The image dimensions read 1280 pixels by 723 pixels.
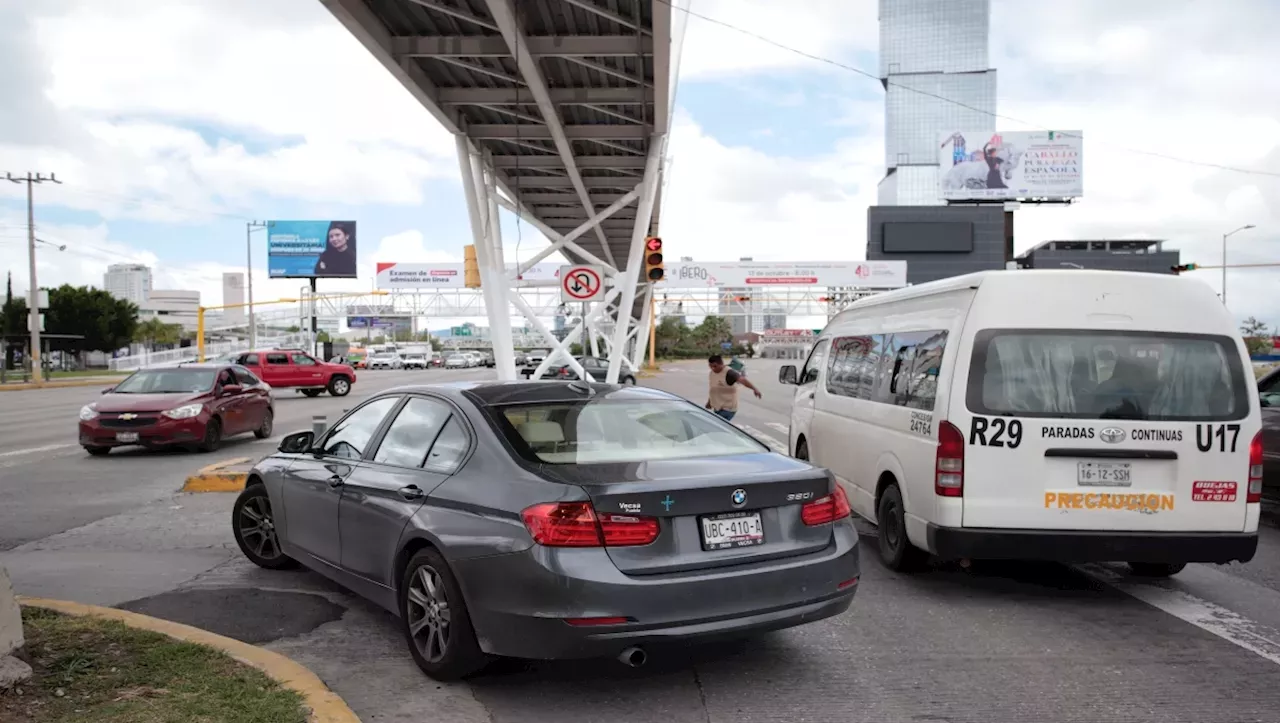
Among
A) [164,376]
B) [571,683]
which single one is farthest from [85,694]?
[164,376]

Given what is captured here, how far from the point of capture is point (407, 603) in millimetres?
4785

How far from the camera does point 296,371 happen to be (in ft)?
107

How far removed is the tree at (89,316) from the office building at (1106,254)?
296ft

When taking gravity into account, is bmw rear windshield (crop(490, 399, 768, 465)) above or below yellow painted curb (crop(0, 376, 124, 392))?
above

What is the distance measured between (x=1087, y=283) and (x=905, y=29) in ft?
691

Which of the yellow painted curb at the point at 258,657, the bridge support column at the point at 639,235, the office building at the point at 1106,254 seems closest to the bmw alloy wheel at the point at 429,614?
the yellow painted curb at the point at 258,657

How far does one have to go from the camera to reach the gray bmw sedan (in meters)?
4.13

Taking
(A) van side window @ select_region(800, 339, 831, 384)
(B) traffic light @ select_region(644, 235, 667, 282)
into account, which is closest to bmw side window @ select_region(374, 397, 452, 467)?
→ (A) van side window @ select_region(800, 339, 831, 384)

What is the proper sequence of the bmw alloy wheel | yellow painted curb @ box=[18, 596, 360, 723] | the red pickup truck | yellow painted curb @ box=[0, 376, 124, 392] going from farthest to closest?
yellow painted curb @ box=[0, 376, 124, 392], the red pickup truck, the bmw alloy wheel, yellow painted curb @ box=[18, 596, 360, 723]

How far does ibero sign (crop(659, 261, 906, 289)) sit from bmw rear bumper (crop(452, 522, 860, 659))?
67.6m

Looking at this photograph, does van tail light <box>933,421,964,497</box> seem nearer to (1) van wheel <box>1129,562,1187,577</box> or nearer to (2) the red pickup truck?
(1) van wheel <box>1129,562,1187,577</box>

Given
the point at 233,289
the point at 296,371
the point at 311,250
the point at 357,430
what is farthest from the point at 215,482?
the point at 233,289

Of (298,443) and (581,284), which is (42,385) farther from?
(298,443)

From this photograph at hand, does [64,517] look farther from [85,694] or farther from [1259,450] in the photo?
[1259,450]
